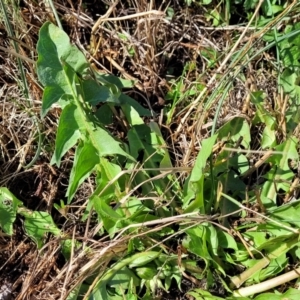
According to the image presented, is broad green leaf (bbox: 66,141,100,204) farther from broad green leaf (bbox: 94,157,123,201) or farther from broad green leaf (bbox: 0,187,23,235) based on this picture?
broad green leaf (bbox: 0,187,23,235)

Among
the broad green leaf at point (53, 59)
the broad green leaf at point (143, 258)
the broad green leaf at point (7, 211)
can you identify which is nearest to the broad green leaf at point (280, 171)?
the broad green leaf at point (143, 258)

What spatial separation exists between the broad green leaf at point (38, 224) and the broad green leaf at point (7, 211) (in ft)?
0.10

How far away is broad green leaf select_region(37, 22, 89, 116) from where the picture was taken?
1.36 meters

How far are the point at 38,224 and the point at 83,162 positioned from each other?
287mm

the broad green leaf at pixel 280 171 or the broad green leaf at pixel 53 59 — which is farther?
the broad green leaf at pixel 280 171

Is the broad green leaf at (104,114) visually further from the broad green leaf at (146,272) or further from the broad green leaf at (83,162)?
the broad green leaf at (146,272)

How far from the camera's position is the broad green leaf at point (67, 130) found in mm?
1398

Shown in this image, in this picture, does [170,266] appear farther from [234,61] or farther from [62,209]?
[234,61]

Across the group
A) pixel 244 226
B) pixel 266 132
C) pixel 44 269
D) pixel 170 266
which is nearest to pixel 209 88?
pixel 266 132

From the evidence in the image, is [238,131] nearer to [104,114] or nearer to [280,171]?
[280,171]

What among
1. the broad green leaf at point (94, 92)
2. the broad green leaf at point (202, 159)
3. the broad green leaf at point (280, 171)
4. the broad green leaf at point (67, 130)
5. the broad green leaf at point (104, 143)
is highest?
the broad green leaf at point (94, 92)

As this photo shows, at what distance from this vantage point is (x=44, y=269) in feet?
5.31

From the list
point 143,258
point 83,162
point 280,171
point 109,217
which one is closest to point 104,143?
point 83,162

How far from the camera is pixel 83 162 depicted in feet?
4.68
